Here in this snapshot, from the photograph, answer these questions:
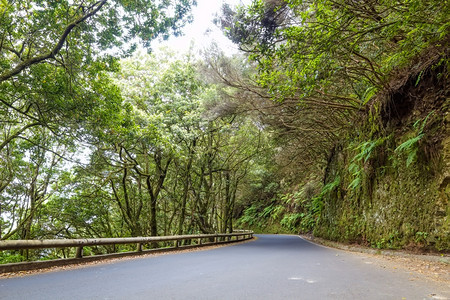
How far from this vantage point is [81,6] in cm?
837

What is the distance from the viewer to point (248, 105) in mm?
13141

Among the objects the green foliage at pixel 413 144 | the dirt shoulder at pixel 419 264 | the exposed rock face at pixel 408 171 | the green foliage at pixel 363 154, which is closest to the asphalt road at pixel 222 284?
the dirt shoulder at pixel 419 264

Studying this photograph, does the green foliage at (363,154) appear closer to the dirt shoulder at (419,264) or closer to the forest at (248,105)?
the forest at (248,105)

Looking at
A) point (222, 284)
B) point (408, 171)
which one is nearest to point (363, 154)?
point (408, 171)

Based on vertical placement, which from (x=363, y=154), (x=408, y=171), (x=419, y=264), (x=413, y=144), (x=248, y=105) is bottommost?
(x=419, y=264)

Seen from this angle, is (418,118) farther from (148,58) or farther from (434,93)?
(148,58)

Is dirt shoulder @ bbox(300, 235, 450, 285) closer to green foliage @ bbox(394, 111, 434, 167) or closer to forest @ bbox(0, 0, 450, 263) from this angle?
forest @ bbox(0, 0, 450, 263)

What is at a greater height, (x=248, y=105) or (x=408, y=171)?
(x=248, y=105)

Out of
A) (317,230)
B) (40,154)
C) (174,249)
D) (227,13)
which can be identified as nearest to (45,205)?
(40,154)

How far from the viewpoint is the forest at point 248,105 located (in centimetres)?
763

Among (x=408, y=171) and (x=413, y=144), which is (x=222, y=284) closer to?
(x=413, y=144)

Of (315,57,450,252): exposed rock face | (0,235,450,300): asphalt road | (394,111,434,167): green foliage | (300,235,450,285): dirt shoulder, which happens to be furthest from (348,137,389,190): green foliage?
(0,235,450,300): asphalt road

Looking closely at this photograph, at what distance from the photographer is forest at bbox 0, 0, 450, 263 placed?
7.63m

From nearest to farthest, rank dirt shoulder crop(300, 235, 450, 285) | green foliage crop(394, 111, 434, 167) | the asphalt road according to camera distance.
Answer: the asphalt road < dirt shoulder crop(300, 235, 450, 285) < green foliage crop(394, 111, 434, 167)
